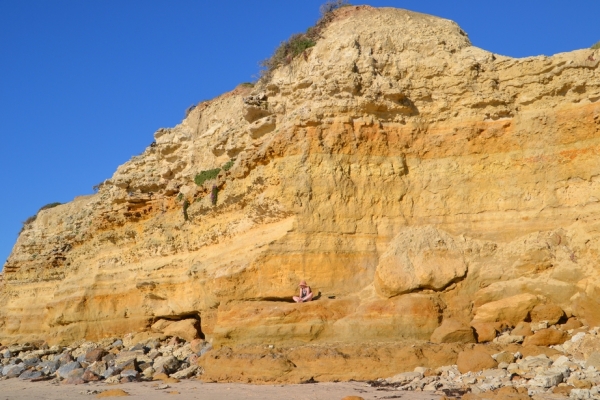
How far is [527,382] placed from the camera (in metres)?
8.43

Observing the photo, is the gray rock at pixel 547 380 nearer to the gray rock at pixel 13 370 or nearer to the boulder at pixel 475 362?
the boulder at pixel 475 362

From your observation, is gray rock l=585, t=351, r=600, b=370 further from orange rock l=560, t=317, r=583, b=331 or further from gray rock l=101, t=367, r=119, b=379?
gray rock l=101, t=367, r=119, b=379

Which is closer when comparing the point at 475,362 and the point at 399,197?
A: the point at 475,362

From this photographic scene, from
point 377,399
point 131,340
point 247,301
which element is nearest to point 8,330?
point 131,340

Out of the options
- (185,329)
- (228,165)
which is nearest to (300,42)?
(228,165)

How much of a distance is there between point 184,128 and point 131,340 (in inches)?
306

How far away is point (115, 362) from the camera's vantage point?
1449 cm

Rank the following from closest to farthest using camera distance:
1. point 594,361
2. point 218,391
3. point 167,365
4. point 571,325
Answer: point 594,361 → point 218,391 → point 571,325 → point 167,365

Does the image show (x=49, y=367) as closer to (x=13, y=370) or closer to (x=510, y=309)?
(x=13, y=370)

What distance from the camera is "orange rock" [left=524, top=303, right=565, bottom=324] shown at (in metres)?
10.4

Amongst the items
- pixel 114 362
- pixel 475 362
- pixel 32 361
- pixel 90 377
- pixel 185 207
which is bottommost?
pixel 90 377

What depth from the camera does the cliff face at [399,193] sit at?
11211mm

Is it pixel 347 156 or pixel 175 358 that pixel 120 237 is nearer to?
pixel 175 358

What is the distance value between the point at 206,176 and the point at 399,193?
21.4 ft
